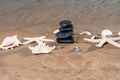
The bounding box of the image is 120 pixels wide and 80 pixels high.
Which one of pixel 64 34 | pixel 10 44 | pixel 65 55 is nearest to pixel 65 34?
pixel 64 34

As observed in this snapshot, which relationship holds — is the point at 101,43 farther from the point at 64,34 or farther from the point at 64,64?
the point at 64,64

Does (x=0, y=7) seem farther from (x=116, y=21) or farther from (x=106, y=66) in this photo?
(x=106, y=66)

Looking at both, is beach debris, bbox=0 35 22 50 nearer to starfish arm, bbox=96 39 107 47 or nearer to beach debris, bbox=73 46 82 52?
beach debris, bbox=73 46 82 52

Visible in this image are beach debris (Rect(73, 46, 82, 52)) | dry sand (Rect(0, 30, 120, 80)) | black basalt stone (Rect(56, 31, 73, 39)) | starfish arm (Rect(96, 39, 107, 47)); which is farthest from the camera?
black basalt stone (Rect(56, 31, 73, 39))

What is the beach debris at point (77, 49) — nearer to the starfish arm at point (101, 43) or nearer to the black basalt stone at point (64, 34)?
the starfish arm at point (101, 43)

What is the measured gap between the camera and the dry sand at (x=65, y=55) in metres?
2.73

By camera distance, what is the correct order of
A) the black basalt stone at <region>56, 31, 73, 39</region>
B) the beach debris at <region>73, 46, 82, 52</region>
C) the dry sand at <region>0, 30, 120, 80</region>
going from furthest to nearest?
the black basalt stone at <region>56, 31, 73, 39</region> → the beach debris at <region>73, 46, 82, 52</region> → the dry sand at <region>0, 30, 120, 80</region>

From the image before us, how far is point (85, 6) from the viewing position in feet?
23.1

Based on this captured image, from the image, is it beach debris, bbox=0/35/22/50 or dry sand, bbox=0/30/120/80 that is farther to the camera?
beach debris, bbox=0/35/22/50

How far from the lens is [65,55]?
10.8 feet

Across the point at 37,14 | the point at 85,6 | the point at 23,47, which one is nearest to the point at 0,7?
the point at 37,14

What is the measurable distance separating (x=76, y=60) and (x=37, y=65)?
460 mm

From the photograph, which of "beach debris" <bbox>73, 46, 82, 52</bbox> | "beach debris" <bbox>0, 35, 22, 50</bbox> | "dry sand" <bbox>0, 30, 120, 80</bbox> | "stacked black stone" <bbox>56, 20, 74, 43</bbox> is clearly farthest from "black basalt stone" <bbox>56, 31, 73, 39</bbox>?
"beach debris" <bbox>0, 35, 22, 50</bbox>

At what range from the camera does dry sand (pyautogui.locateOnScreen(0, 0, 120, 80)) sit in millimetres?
2730
